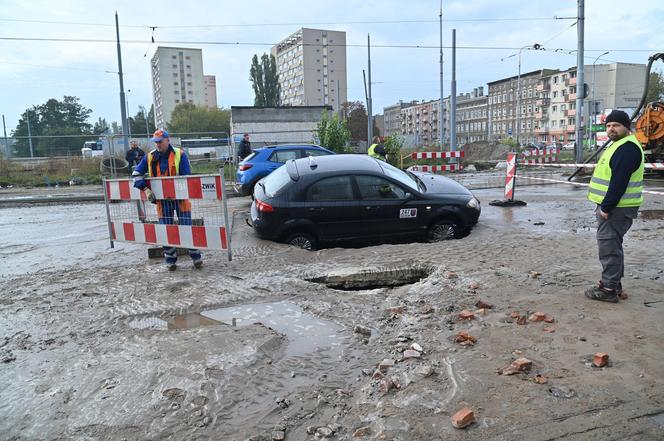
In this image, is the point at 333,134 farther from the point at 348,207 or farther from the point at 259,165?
the point at 348,207

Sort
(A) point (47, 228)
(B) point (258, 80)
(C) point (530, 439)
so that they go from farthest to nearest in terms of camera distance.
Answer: (B) point (258, 80) → (A) point (47, 228) → (C) point (530, 439)

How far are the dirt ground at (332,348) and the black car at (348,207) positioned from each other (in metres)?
0.68

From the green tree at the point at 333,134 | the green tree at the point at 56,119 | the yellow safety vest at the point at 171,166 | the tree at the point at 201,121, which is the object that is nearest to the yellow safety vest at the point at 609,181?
the yellow safety vest at the point at 171,166

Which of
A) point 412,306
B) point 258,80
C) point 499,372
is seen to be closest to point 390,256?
point 412,306

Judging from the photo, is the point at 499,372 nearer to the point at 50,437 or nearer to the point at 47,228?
the point at 50,437

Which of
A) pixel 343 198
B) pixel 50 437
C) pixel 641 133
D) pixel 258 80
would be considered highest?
pixel 258 80

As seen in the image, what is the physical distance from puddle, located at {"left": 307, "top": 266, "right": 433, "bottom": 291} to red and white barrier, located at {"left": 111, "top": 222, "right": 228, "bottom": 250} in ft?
4.60

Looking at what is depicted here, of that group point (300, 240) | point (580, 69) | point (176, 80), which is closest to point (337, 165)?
point (300, 240)

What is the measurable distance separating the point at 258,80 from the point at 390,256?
88.6m

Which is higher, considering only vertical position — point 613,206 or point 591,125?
point 591,125

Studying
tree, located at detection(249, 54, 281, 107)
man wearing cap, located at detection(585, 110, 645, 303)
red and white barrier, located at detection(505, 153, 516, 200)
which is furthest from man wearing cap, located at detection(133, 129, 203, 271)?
tree, located at detection(249, 54, 281, 107)

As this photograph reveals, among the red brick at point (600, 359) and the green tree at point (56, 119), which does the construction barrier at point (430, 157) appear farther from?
the green tree at point (56, 119)

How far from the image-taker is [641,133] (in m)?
18.0

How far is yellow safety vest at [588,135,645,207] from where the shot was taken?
15.1ft
